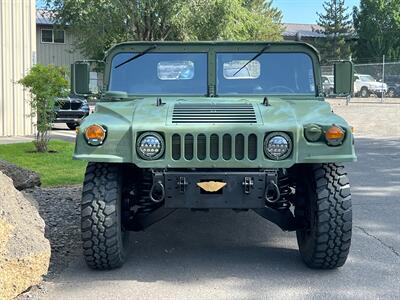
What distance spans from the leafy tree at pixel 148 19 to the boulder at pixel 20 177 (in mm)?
11228

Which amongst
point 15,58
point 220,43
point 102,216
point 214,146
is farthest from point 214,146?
point 15,58

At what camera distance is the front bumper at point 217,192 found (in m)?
4.46

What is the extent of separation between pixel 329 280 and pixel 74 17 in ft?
58.2

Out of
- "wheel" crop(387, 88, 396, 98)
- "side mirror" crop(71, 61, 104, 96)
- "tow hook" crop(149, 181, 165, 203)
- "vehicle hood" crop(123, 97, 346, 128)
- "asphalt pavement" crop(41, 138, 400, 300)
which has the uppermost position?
"wheel" crop(387, 88, 396, 98)

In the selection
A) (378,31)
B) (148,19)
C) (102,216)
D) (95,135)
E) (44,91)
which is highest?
(378,31)

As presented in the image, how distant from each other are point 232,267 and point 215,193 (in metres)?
0.79

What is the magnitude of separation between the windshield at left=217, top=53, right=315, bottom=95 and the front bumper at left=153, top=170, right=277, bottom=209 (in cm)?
145

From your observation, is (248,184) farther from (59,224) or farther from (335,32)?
(335,32)

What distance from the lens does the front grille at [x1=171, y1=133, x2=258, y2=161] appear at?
4.45m

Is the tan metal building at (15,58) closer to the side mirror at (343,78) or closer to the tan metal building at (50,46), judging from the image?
the side mirror at (343,78)

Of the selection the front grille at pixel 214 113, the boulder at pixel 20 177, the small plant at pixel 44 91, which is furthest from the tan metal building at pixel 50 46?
the front grille at pixel 214 113

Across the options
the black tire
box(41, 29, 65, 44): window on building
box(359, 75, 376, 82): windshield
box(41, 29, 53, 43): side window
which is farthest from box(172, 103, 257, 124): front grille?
box(41, 29, 53, 43): side window

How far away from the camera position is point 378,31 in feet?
180

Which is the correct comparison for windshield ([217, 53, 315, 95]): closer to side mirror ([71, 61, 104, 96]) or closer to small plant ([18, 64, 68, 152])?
side mirror ([71, 61, 104, 96])
